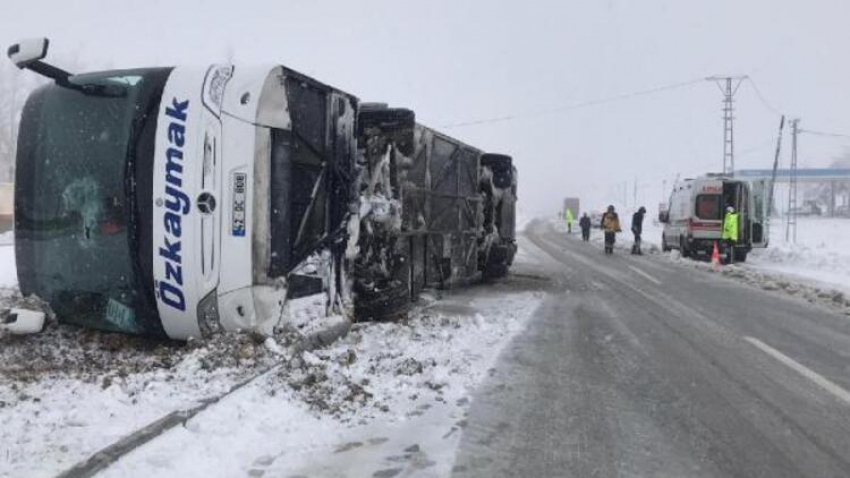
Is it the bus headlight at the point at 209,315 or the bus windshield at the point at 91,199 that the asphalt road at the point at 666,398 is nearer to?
the bus headlight at the point at 209,315

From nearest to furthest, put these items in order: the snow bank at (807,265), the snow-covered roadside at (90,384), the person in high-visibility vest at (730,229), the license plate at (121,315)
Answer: the snow-covered roadside at (90,384)
the license plate at (121,315)
the snow bank at (807,265)
the person in high-visibility vest at (730,229)

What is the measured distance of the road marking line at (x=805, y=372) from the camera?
5770mm

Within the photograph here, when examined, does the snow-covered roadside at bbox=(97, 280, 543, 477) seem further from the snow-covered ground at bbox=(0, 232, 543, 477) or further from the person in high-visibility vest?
the person in high-visibility vest

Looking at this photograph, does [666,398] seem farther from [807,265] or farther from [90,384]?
[807,265]

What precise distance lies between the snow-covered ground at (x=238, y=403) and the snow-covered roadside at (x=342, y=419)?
1 cm

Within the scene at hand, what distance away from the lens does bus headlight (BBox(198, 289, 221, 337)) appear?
5.25m

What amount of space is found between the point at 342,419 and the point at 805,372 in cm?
444

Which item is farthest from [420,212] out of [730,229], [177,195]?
[730,229]

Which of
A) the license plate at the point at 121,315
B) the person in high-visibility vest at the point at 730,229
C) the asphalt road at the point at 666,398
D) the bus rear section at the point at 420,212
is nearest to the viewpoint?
the asphalt road at the point at 666,398

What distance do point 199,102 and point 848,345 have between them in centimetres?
726

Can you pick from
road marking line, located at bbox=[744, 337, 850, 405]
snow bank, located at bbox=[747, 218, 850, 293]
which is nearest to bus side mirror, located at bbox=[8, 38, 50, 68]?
road marking line, located at bbox=[744, 337, 850, 405]

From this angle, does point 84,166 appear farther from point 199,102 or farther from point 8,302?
point 8,302

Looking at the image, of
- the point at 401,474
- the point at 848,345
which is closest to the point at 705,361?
the point at 848,345

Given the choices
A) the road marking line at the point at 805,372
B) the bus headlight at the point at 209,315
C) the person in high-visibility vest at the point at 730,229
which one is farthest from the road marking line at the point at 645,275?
the bus headlight at the point at 209,315
